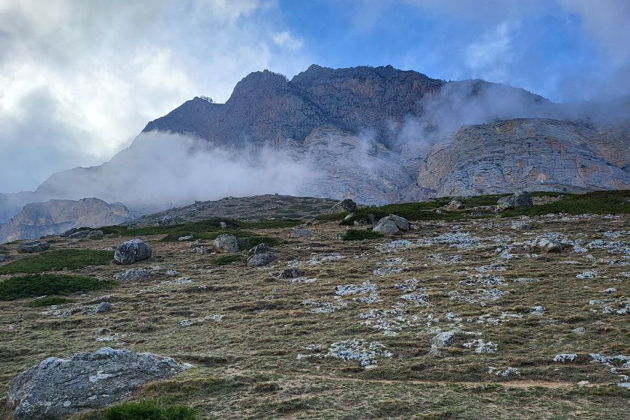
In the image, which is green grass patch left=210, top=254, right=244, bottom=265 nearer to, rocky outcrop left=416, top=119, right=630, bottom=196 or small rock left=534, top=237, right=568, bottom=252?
small rock left=534, top=237, right=568, bottom=252

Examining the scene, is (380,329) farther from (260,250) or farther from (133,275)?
(133,275)

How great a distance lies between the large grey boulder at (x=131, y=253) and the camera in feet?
144

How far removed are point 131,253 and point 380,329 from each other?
32578 mm

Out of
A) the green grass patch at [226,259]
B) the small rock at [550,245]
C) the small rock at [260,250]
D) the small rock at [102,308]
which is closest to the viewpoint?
the small rock at [102,308]

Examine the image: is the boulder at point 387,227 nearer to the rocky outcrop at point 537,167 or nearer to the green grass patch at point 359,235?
the green grass patch at point 359,235

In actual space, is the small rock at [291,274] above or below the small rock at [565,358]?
above

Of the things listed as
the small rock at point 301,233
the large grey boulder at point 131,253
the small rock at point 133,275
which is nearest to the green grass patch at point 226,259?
the small rock at point 133,275

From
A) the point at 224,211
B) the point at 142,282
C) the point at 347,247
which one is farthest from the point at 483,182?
the point at 142,282

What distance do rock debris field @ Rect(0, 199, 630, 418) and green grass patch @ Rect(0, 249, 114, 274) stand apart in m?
5.97

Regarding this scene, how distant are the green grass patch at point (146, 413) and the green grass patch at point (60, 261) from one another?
37279 mm

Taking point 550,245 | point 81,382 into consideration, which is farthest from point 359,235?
point 81,382

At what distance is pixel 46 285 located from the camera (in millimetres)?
34188

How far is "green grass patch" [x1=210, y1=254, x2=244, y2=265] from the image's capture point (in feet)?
133

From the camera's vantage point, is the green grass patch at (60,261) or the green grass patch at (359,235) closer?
the green grass patch at (60,261)
